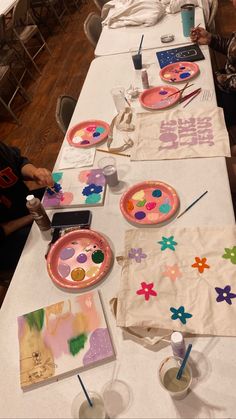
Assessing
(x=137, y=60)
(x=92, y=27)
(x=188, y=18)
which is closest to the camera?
(x=137, y=60)

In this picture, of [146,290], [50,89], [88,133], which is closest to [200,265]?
[146,290]

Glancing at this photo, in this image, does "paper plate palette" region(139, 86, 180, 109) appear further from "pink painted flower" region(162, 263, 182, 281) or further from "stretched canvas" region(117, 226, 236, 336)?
"pink painted flower" region(162, 263, 182, 281)

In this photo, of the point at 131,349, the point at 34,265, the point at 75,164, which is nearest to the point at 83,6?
A: the point at 75,164

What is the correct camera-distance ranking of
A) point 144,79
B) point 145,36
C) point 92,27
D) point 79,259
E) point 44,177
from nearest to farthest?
point 79,259 < point 44,177 < point 144,79 < point 145,36 < point 92,27

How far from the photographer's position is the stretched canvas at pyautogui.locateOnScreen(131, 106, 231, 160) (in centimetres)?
134

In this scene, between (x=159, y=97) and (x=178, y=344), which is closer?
(x=178, y=344)

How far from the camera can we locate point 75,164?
145 centimetres

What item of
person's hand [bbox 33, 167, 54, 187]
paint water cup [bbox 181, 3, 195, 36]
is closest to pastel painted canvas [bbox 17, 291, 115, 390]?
person's hand [bbox 33, 167, 54, 187]

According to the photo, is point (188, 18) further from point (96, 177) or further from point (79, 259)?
point (79, 259)

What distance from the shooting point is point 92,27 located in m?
2.52

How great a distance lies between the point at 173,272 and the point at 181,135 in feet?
2.28

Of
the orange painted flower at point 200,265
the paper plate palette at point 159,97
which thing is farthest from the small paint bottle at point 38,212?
the paper plate palette at point 159,97

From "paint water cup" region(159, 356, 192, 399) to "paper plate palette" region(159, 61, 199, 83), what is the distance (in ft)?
4.68

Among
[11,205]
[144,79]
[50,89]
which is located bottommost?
[50,89]
